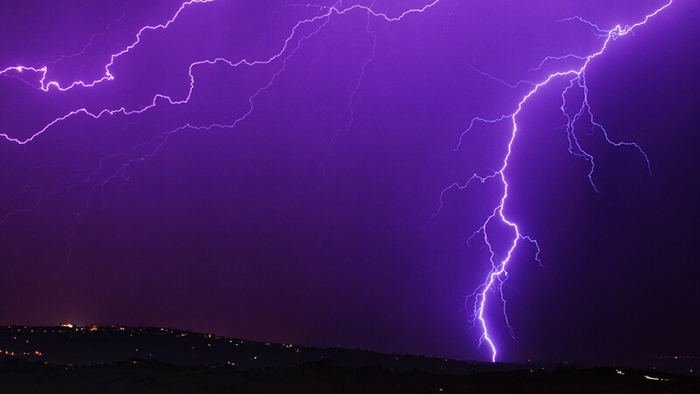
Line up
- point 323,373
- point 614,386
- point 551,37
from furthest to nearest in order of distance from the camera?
1. point 551,37
2. point 323,373
3. point 614,386

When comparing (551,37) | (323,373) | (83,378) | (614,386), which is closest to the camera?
(614,386)

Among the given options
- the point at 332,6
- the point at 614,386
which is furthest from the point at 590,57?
the point at 614,386

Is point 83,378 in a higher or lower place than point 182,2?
lower

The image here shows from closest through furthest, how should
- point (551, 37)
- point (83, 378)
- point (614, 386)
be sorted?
point (614, 386) < point (83, 378) < point (551, 37)

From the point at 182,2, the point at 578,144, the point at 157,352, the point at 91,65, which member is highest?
the point at 182,2

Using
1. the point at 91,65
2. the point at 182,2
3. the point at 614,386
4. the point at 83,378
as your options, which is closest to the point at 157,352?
the point at 83,378

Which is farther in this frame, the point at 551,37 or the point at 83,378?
the point at 551,37

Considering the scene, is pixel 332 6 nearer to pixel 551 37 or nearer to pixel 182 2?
pixel 182 2

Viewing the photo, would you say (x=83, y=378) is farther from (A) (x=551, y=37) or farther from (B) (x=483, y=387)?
(A) (x=551, y=37)

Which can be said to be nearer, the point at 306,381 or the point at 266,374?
the point at 306,381
